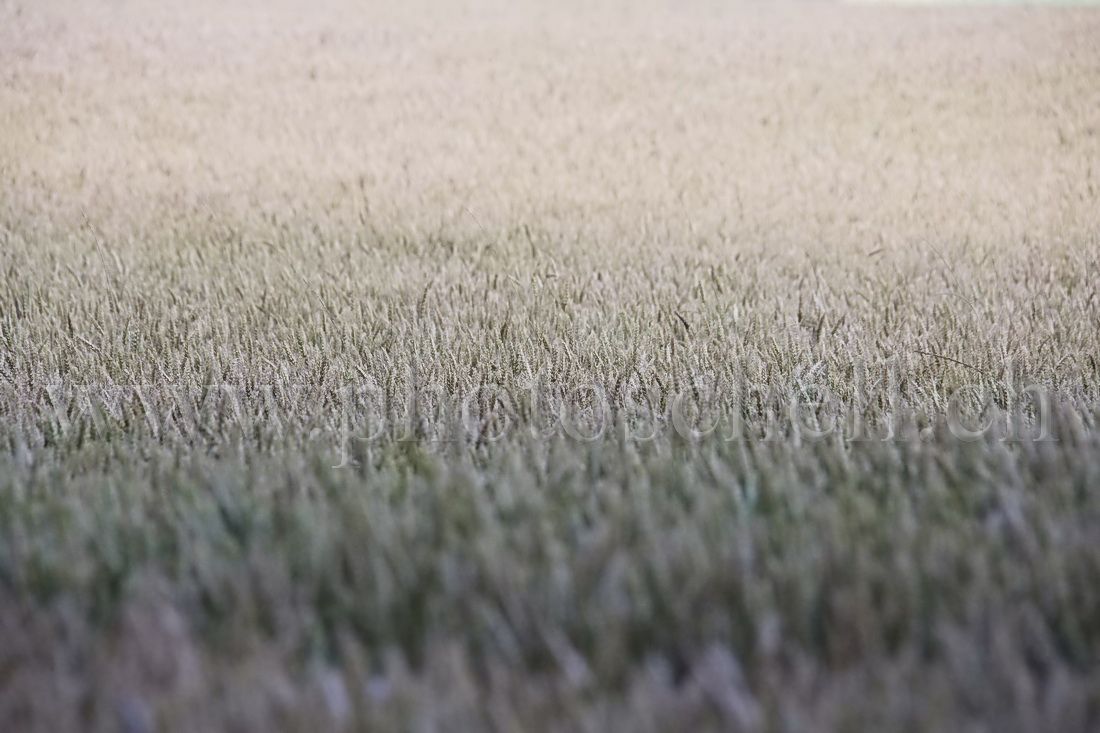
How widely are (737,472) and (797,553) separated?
42cm

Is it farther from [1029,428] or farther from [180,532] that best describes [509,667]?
[1029,428]

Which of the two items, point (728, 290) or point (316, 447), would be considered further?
point (728, 290)

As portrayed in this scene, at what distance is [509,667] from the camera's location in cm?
109

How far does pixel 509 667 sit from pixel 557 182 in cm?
422

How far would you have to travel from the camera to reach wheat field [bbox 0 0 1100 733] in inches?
42.1

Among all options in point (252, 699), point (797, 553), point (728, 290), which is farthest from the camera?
point (728, 290)

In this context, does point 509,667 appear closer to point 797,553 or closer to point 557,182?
point 797,553

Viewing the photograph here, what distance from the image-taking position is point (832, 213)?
4.68 m

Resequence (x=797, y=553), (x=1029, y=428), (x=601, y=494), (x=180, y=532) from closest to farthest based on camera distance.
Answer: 1. (x=797, y=553)
2. (x=180, y=532)
3. (x=601, y=494)
4. (x=1029, y=428)

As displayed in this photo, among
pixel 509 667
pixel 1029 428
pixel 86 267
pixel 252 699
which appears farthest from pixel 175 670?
pixel 86 267

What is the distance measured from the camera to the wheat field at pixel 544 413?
42.1 inches

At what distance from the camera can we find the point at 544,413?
2.23 meters

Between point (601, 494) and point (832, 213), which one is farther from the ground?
point (832, 213)

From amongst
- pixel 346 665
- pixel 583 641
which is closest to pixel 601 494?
pixel 583 641
